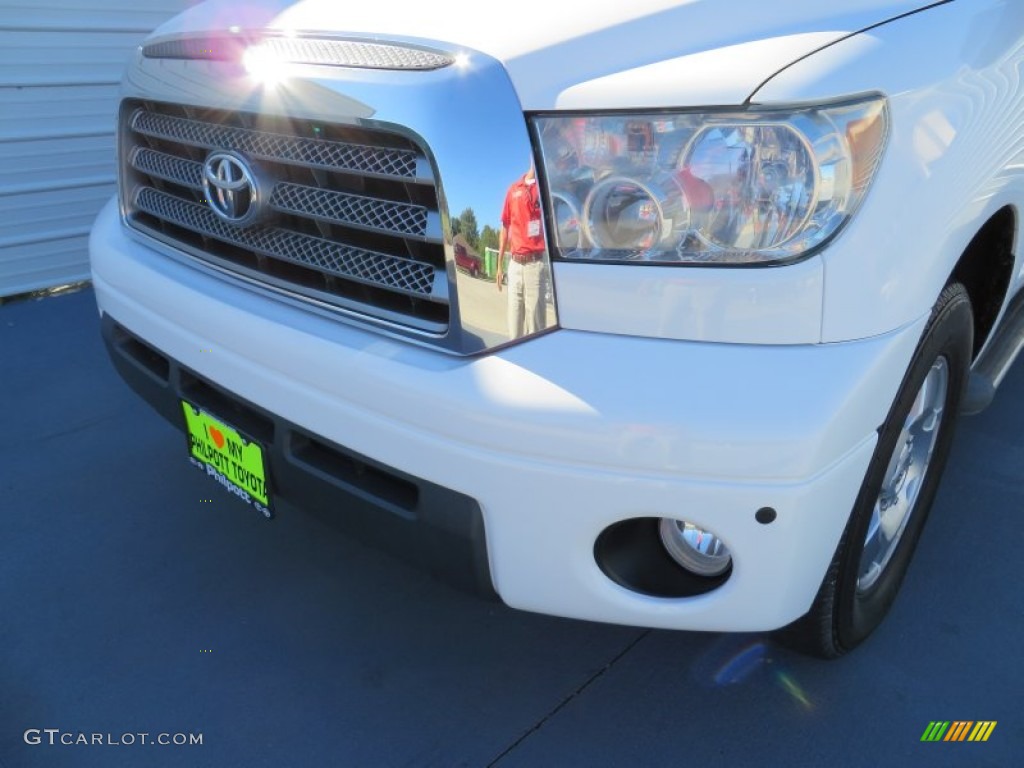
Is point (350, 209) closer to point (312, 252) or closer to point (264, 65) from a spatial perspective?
point (312, 252)

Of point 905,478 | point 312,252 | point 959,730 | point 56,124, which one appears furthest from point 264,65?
point 56,124

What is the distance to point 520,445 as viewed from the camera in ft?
5.02

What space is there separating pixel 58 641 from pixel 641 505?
1.67 m

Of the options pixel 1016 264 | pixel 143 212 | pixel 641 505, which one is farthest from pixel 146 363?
pixel 1016 264

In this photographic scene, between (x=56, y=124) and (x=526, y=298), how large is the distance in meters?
4.45

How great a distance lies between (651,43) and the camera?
154 cm

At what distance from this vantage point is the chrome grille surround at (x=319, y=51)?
1613mm

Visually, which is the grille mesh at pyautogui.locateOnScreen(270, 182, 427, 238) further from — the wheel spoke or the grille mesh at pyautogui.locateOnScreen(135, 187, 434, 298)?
the wheel spoke

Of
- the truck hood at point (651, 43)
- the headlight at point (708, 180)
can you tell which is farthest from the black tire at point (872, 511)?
the truck hood at point (651, 43)

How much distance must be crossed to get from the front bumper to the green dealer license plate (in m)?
0.32

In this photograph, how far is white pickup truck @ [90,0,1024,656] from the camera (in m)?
1.48

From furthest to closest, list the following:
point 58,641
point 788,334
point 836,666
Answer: point 58,641 < point 836,666 < point 788,334

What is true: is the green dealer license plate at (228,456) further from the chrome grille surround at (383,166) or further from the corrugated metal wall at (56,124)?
the corrugated metal wall at (56,124)

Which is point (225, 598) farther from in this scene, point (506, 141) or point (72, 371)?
point (72, 371)
